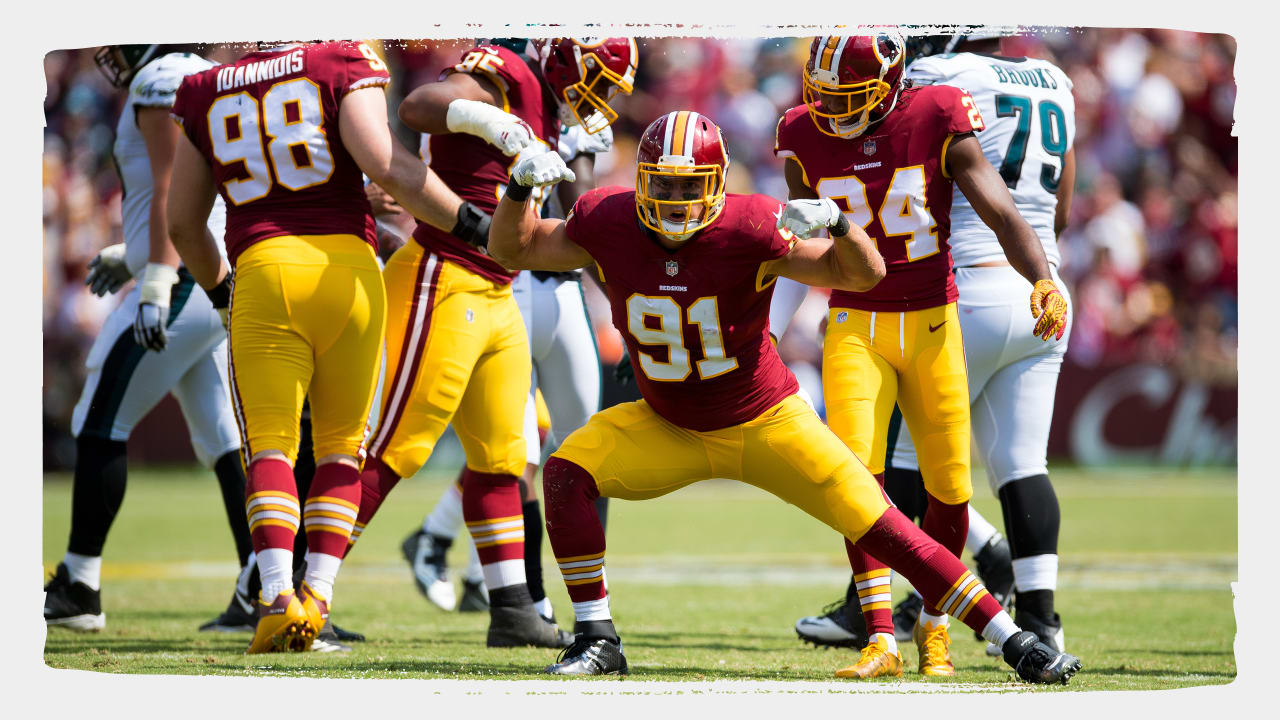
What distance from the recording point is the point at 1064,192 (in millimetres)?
4277

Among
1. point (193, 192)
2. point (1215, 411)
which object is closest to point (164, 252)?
point (193, 192)

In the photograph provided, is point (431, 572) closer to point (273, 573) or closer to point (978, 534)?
point (273, 573)

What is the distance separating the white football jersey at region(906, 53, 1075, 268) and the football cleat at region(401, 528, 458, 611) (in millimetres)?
2373

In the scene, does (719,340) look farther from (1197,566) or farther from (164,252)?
(1197,566)

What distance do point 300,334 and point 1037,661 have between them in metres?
2.10

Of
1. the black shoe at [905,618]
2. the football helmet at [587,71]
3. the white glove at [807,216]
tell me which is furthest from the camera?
the black shoe at [905,618]

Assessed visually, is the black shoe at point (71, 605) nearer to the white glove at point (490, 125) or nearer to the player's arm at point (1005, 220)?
the white glove at point (490, 125)

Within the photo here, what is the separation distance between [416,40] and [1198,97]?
2827mm

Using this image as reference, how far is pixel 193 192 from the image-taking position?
3787mm

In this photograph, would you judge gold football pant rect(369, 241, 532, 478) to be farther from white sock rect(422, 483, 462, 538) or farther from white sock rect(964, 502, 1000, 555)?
white sock rect(964, 502, 1000, 555)

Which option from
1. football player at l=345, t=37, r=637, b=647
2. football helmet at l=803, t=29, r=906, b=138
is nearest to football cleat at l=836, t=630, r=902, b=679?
football player at l=345, t=37, r=637, b=647

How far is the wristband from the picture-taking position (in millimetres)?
4031

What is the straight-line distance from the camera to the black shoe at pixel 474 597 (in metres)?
5.27

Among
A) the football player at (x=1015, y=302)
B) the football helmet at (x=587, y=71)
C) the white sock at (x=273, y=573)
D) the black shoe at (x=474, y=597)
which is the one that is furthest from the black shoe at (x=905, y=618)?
the white sock at (x=273, y=573)
